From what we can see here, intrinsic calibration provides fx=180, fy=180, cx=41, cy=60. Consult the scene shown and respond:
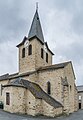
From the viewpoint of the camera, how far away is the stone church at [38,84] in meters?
23.1

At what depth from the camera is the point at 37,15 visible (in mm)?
35969

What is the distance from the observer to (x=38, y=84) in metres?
28.2

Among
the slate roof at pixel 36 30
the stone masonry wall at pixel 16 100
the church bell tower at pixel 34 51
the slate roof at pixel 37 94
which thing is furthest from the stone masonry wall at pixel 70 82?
the slate roof at pixel 36 30

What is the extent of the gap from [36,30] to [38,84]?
10418 millimetres

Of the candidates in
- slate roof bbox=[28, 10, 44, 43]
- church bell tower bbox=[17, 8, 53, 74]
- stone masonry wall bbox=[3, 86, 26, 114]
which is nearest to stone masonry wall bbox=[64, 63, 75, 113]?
church bell tower bbox=[17, 8, 53, 74]

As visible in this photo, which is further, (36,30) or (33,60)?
(36,30)

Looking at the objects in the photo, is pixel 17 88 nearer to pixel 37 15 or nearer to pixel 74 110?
pixel 74 110

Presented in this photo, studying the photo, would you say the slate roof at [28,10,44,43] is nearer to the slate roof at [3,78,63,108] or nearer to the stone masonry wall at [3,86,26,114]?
the slate roof at [3,78,63,108]

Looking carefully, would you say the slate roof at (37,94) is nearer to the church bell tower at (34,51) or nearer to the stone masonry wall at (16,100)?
the stone masonry wall at (16,100)

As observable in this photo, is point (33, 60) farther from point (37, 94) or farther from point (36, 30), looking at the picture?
point (37, 94)

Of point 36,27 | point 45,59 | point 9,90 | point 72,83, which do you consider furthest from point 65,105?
point 36,27

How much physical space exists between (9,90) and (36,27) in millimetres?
14648

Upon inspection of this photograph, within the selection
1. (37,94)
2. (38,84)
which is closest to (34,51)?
(38,84)

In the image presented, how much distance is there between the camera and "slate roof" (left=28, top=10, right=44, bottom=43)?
32.5m
